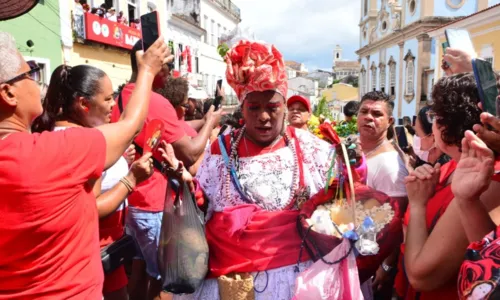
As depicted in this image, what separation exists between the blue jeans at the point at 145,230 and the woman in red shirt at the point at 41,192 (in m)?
1.26

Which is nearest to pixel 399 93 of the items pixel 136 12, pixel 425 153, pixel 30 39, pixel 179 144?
pixel 136 12

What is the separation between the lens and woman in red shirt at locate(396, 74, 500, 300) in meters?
1.44

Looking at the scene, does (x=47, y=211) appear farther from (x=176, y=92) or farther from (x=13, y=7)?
(x=176, y=92)

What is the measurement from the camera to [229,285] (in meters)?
2.06

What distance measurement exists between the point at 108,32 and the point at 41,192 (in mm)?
12983

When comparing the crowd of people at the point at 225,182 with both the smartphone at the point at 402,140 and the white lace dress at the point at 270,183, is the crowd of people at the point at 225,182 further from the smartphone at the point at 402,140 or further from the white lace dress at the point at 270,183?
the smartphone at the point at 402,140

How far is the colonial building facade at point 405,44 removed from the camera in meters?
25.6

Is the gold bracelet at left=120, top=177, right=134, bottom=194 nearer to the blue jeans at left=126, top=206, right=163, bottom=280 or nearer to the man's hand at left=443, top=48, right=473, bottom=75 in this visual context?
the blue jeans at left=126, top=206, right=163, bottom=280

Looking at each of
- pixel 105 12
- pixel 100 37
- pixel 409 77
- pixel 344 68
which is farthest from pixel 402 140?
pixel 344 68

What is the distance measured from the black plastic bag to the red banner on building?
36.0ft

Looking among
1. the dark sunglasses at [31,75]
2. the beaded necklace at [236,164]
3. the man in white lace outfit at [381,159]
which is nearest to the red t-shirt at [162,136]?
the beaded necklace at [236,164]

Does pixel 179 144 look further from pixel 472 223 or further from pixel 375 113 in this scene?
A: pixel 472 223

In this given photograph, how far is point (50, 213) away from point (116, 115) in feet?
4.84

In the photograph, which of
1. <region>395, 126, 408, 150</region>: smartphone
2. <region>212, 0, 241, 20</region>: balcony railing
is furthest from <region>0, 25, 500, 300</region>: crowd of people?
<region>212, 0, 241, 20</region>: balcony railing
